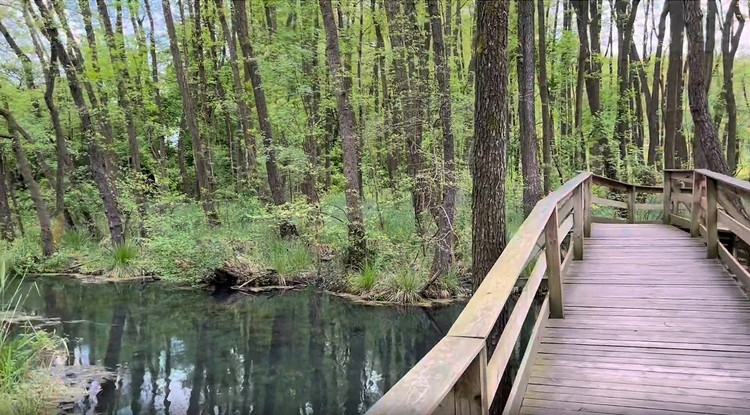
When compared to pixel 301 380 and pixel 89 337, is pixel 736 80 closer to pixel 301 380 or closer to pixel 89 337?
pixel 301 380

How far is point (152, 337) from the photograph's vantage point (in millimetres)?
9961

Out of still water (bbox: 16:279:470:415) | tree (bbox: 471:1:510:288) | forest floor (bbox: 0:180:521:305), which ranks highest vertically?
tree (bbox: 471:1:510:288)

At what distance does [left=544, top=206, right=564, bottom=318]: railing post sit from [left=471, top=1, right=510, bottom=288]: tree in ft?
3.02

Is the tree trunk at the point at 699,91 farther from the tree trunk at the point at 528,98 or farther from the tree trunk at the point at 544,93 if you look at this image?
the tree trunk at the point at 544,93

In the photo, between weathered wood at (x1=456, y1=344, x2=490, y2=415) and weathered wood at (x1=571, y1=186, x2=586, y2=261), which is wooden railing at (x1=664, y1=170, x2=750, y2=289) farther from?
weathered wood at (x1=456, y1=344, x2=490, y2=415)

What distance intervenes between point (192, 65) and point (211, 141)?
3.64 metres

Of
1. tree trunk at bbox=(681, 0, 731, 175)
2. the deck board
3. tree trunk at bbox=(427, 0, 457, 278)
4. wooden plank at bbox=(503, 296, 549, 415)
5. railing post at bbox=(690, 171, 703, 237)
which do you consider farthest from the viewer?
tree trunk at bbox=(427, 0, 457, 278)

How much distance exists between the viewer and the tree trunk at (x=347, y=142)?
12.1 meters

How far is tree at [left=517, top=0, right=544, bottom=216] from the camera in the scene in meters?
10.7

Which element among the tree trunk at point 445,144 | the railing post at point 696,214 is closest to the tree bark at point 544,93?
the tree trunk at point 445,144

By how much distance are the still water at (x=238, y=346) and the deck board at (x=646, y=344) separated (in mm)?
3390

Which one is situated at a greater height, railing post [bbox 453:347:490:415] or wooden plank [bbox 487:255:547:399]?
railing post [bbox 453:347:490:415]

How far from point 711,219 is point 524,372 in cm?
421

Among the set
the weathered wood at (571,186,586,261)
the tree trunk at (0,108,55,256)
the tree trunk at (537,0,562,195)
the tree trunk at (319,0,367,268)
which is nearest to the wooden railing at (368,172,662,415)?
the weathered wood at (571,186,586,261)
